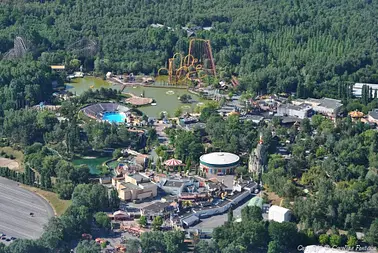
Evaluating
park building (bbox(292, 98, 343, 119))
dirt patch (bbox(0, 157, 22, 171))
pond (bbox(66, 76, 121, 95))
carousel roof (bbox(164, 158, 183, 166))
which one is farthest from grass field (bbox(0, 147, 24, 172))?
park building (bbox(292, 98, 343, 119))

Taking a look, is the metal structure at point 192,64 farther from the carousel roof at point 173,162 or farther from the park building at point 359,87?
the carousel roof at point 173,162

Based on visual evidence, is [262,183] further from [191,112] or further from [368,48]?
[368,48]

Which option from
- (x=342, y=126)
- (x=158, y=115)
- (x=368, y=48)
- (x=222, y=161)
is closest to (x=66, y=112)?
(x=158, y=115)

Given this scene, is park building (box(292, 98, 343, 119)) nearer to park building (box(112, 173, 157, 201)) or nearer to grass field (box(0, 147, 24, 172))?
park building (box(112, 173, 157, 201))

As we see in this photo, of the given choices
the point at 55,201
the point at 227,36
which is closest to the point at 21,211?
the point at 55,201

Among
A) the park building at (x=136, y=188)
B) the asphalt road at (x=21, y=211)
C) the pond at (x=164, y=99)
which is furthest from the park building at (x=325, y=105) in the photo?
the asphalt road at (x=21, y=211)

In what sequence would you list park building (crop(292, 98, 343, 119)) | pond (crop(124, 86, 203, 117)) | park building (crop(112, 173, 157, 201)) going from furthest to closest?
pond (crop(124, 86, 203, 117)), park building (crop(292, 98, 343, 119)), park building (crop(112, 173, 157, 201))
